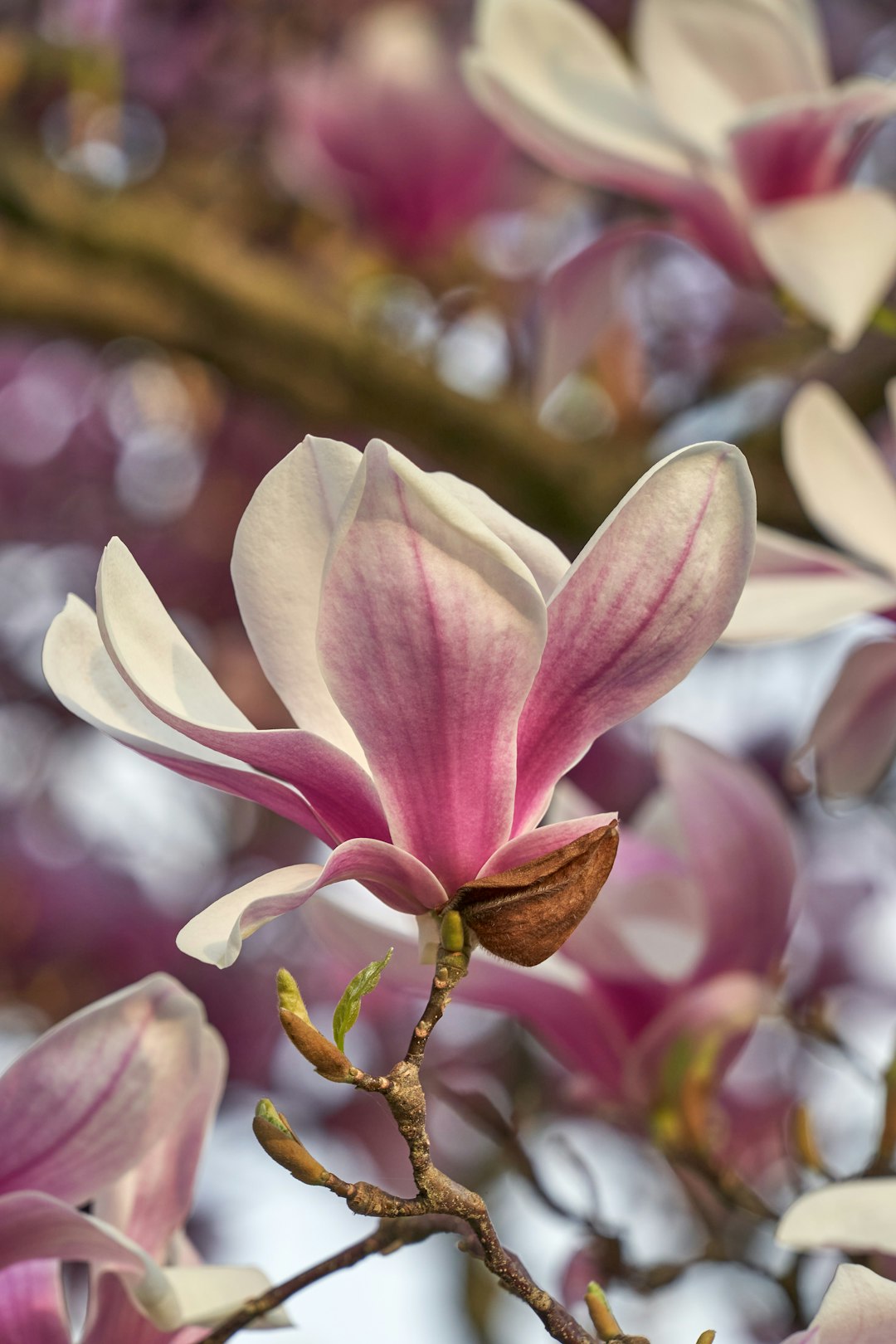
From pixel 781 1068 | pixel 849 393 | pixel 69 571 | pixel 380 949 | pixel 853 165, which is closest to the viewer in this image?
pixel 380 949

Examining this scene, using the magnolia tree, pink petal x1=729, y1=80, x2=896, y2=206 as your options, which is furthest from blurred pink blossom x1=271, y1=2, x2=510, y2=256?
pink petal x1=729, y1=80, x2=896, y2=206

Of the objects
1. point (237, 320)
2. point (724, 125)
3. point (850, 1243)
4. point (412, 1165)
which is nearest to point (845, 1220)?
point (850, 1243)

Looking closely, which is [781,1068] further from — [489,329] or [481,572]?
[481,572]

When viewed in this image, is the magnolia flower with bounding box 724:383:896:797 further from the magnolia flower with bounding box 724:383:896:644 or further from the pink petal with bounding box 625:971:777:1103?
the pink petal with bounding box 625:971:777:1103

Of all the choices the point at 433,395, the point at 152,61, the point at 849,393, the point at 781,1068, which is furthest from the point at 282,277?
the point at 781,1068

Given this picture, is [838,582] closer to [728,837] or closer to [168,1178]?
[728,837]

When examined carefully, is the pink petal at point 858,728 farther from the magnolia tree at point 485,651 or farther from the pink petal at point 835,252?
the pink petal at point 835,252

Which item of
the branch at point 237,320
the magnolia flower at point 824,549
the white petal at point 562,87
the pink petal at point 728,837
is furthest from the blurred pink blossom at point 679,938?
the branch at point 237,320
